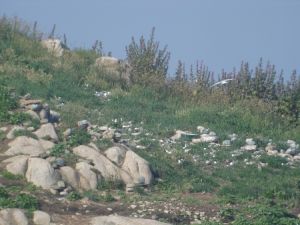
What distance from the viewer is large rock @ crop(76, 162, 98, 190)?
12928mm

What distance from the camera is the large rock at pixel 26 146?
527 inches

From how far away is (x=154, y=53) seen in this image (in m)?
22.6

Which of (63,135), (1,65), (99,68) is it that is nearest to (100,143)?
(63,135)

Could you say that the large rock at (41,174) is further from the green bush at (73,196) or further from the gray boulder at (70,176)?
the green bush at (73,196)

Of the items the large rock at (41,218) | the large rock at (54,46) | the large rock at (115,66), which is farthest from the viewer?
the large rock at (54,46)

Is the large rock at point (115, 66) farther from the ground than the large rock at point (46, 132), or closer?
farther from the ground

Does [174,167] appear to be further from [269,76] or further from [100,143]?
[269,76]

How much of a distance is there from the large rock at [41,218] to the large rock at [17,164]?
1.47 meters

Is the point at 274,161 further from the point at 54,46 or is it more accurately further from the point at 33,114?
the point at 54,46

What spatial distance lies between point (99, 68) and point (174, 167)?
732 centimetres

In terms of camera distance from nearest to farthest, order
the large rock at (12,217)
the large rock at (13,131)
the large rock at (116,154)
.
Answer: the large rock at (12,217) < the large rock at (116,154) < the large rock at (13,131)

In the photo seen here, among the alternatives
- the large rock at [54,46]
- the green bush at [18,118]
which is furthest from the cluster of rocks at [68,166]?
the large rock at [54,46]

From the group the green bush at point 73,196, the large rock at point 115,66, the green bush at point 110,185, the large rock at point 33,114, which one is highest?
the large rock at point 115,66

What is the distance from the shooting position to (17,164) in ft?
42.4
